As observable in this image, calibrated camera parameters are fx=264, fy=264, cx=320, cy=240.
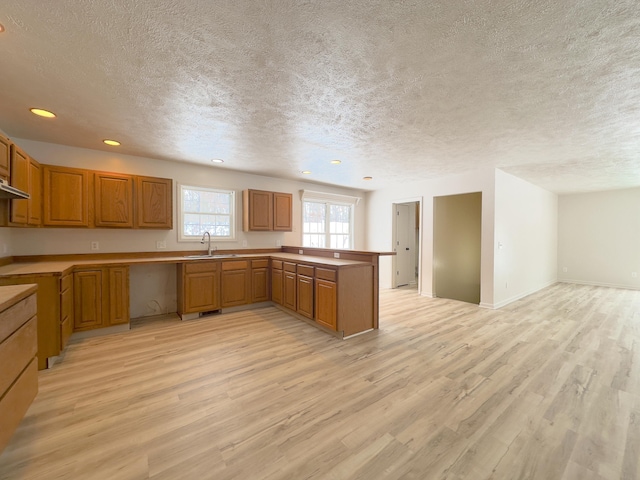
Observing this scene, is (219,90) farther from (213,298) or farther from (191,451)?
(213,298)

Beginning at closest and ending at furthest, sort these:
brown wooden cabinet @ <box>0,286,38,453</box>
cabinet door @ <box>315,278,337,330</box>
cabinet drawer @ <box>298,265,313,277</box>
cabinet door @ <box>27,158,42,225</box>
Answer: brown wooden cabinet @ <box>0,286,38,453</box> < cabinet door @ <box>27,158,42,225</box> < cabinet door @ <box>315,278,337,330</box> < cabinet drawer @ <box>298,265,313,277</box>

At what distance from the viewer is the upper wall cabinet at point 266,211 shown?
4.77 meters

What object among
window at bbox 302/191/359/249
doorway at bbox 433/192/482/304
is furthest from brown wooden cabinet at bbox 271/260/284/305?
doorway at bbox 433/192/482/304

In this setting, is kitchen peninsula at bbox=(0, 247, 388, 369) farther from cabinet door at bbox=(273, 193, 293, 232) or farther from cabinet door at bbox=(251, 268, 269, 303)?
cabinet door at bbox=(273, 193, 293, 232)

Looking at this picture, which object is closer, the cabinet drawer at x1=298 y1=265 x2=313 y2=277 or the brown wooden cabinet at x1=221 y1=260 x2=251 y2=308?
the cabinet drawer at x1=298 y1=265 x2=313 y2=277

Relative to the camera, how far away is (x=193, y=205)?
455 centimetres

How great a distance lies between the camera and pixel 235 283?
14.1 feet

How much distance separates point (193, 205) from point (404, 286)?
5144 millimetres

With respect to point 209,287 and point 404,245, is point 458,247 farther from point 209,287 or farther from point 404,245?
point 209,287

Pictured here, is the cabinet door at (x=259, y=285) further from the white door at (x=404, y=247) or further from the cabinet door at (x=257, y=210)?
the white door at (x=404, y=247)

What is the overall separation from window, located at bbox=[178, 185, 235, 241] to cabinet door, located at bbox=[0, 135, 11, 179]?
6.65 ft

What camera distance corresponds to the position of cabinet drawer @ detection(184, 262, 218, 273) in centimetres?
388

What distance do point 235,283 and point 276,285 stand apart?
26.3 inches

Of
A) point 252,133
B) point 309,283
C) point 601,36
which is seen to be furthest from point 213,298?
point 601,36
